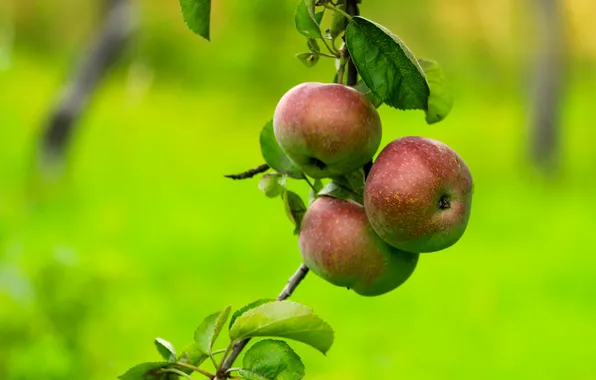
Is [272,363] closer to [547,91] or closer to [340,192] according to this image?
[340,192]

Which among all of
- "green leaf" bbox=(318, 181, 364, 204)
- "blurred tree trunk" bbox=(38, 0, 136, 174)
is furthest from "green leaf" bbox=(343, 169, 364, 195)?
"blurred tree trunk" bbox=(38, 0, 136, 174)

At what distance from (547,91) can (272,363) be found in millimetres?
5316

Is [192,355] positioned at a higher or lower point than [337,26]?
lower

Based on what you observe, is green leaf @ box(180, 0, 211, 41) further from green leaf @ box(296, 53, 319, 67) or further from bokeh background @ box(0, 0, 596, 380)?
bokeh background @ box(0, 0, 596, 380)

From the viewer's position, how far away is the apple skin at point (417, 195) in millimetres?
505

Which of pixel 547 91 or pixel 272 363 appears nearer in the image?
pixel 272 363

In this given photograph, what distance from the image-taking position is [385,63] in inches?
18.6

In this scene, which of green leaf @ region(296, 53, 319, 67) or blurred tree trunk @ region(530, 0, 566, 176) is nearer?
green leaf @ region(296, 53, 319, 67)

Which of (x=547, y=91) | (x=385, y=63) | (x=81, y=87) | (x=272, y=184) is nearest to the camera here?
(x=385, y=63)

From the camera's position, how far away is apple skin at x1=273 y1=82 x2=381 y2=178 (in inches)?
20.1

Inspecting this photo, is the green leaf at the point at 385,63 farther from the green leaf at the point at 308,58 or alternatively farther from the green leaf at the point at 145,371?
the green leaf at the point at 145,371

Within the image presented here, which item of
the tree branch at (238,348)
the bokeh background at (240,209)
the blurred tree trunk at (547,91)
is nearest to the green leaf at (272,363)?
the tree branch at (238,348)

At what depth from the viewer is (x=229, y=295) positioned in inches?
121

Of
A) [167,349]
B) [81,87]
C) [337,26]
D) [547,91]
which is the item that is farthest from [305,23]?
[547,91]
